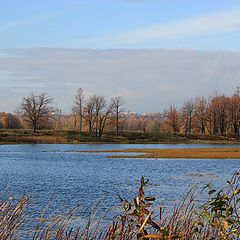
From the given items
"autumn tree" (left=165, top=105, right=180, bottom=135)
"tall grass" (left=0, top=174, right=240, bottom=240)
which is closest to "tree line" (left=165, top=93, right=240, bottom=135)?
"autumn tree" (left=165, top=105, right=180, bottom=135)

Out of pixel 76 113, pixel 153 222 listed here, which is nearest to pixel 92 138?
pixel 76 113

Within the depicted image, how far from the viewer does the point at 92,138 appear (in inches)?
3216

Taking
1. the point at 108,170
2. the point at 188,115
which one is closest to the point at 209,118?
the point at 188,115

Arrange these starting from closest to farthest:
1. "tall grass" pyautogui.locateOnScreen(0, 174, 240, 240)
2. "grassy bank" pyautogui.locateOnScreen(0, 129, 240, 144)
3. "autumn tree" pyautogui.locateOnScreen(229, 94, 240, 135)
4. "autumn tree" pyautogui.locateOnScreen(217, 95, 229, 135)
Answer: "tall grass" pyautogui.locateOnScreen(0, 174, 240, 240) < "grassy bank" pyautogui.locateOnScreen(0, 129, 240, 144) < "autumn tree" pyautogui.locateOnScreen(217, 95, 229, 135) < "autumn tree" pyautogui.locateOnScreen(229, 94, 240, 135)

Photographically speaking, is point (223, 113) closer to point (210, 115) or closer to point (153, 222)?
point (210, 115)

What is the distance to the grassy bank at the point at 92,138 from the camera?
236 feet

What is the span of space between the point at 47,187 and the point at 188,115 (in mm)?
87891

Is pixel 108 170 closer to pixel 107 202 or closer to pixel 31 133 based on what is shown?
pixel 107 202

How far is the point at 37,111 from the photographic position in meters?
87.2

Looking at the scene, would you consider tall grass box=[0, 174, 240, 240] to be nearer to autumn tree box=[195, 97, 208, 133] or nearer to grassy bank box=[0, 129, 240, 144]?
grassy bank box=[0, 129, 240, 144]

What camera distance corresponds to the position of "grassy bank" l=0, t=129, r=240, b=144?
71.9 m

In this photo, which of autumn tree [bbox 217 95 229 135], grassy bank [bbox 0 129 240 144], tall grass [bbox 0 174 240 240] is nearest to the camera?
tall grass [bbox 0 174 240 240]

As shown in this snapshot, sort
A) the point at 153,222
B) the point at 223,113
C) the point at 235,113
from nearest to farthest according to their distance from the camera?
the point at 153,222 < the point at 223,113 < the point at 235,113

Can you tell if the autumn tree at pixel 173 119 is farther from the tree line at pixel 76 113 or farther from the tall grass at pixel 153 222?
the tall grass at pixel 153 222
